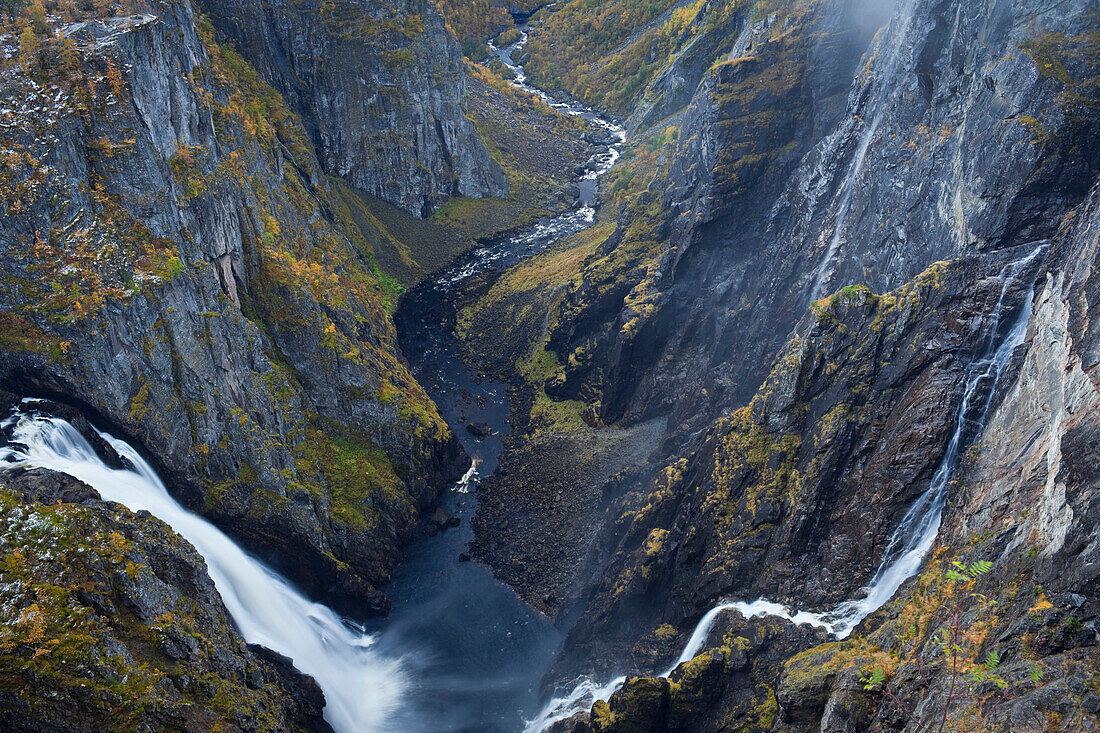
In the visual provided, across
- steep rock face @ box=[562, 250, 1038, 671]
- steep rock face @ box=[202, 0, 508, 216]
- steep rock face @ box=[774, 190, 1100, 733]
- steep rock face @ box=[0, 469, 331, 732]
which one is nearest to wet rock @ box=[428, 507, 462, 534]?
steep rock face @ box=[562, 250, 1038, 671]

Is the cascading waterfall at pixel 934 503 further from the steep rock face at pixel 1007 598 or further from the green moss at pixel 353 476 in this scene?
the green moss at pixel 353 476

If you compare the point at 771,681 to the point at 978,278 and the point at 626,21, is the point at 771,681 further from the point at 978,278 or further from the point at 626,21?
the point at 626,21

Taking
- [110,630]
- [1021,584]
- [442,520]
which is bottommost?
[442,520]

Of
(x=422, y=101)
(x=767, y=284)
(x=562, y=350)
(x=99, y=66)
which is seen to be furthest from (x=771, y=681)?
(x=422, y=101)

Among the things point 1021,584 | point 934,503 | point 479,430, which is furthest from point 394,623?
point 1021,584

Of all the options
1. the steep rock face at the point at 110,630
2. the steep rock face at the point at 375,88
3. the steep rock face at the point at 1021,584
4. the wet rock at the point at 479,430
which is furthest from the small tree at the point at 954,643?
the steep rock face at the point at 375,88

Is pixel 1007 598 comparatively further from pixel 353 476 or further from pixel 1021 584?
pixel 353 476
